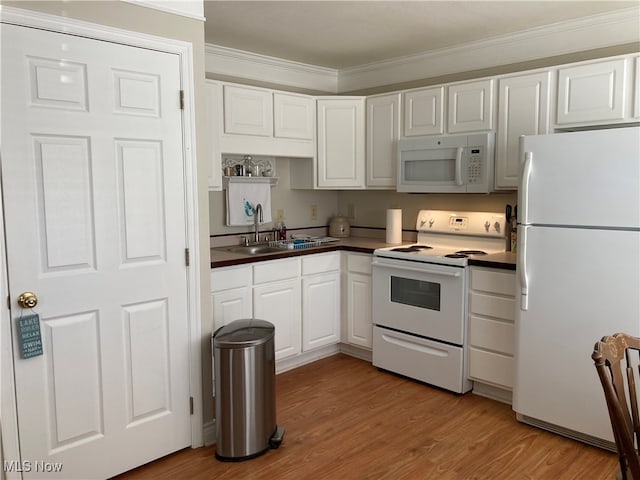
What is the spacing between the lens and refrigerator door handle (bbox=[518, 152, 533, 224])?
2.80 metres

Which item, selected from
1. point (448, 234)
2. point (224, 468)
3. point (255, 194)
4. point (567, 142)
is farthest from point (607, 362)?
point (255, 194)

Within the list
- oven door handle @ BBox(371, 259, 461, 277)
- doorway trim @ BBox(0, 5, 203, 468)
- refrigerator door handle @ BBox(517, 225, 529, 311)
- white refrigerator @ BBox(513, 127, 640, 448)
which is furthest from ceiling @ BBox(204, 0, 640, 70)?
oven door handle @ BBox(371, 259, 461, 277)

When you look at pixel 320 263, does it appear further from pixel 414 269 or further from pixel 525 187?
pixel 525 187

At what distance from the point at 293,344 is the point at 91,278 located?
5.98 ft

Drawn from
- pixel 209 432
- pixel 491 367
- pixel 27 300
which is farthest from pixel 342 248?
pixel 27 300

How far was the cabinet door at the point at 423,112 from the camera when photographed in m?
3.77

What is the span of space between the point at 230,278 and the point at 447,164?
1.78 metres

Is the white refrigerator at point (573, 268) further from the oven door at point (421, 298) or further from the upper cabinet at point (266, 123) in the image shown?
the upper cabinet at point (266, 123)

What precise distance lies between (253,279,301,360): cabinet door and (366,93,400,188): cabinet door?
1141 mm

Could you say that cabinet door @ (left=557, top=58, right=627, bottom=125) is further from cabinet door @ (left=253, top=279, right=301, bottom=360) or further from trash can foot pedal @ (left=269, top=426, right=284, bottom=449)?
trash can foot pedal @ (left=269, top=426, right=284, bottom=449)

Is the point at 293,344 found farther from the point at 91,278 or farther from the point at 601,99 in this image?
the point at 601,99

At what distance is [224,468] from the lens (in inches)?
101

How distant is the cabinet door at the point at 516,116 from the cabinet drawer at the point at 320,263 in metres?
1.36

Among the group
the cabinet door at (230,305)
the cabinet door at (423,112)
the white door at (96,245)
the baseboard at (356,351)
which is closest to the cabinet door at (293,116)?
the cabinet door at (423,112)
